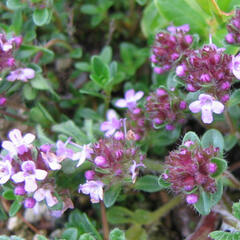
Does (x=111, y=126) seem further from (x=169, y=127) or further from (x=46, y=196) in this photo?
(x=46, y=196)

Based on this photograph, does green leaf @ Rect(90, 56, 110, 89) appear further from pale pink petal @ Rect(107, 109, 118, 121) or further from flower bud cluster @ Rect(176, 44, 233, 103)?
flower bud cluster @ Rect(176, 44, 233, 103)

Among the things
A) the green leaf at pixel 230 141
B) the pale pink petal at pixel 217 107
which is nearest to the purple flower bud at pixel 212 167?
the pale pink petal at pixel 217 107

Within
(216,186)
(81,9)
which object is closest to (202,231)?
(216,186)

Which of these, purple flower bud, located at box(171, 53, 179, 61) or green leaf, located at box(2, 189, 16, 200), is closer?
green leaf, located at box(2, 189, 16, 200)

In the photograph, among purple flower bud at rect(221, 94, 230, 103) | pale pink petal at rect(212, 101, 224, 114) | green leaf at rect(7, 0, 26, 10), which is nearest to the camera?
pale pink petal at rect(212, 101, 224, 114)

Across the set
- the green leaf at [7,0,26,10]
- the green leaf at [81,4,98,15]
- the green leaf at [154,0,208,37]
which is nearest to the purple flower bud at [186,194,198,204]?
the green leaf at [154,0,208,37]

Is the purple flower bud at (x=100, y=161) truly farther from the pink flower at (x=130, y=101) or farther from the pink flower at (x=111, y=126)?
the pink flower at (x=130, y=101)
